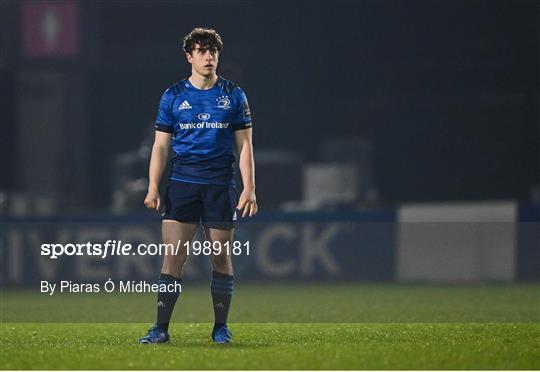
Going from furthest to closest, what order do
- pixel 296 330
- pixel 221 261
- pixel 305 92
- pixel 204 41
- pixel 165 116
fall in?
pixel 305 92
pixel 296 330
pixel 221 261
pixel 165 116
pixel 204 41

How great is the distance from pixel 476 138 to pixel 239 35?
4.64m

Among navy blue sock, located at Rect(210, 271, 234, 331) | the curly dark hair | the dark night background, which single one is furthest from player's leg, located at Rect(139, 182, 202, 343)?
the dark night background

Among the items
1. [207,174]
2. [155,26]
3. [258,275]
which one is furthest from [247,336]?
[155,26]

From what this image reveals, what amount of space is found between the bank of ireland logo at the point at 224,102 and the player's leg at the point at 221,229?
0.46 metres

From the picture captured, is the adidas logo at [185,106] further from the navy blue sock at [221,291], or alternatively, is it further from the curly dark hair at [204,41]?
the navy blue sock at [221,291]

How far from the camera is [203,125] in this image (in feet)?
25.9

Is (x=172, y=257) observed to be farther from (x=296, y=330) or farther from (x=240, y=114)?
(x=296, y=330)

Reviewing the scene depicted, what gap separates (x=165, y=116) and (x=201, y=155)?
0.31 meters

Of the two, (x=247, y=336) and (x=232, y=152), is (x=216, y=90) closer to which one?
(x=232, y=152)

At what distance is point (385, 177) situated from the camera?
2470 centimetres

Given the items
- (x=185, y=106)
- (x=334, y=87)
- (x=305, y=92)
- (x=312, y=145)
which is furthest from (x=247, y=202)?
(x=305, y=92)

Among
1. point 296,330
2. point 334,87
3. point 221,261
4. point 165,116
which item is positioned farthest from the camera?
point 334,87

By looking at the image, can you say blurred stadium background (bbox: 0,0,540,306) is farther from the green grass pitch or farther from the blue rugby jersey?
the blue rugby jersey

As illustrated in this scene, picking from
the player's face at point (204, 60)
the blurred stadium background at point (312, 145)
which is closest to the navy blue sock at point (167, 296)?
the player's face at point (204, 60)
